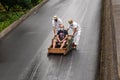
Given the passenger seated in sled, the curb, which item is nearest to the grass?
the curb

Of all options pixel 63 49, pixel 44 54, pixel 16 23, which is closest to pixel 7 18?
pixel 16 23

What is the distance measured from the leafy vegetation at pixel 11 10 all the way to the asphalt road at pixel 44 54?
1317mm

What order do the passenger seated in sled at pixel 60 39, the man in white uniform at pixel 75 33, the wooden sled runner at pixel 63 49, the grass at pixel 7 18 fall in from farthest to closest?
the grass at pixel 7 18
the man in white uniform at pixel 75 33
the passenger seated in sled at pixel 60 39
the wooden sled runner at pixel 63 49

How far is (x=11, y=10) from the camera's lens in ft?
117

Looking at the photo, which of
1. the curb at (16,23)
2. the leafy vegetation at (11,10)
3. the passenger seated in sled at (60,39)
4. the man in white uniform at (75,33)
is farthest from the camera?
the leafy vegetation at (11,10)

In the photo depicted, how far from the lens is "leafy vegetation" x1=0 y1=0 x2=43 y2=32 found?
98.0ft

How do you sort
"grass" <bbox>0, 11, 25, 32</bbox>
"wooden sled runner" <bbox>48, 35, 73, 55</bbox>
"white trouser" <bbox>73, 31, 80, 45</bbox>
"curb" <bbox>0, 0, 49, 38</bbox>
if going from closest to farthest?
1. "wooden sled runner" <bbox>48, 35, 73, 55</bbox>
2. "white trouser" <bbox>73, 31, 80, 45</bbox>
3. "curb" <bbox>0, 0, 49, 38</bbox>
4. "grass" <bbox>0, 11, 25, 32</bbox>

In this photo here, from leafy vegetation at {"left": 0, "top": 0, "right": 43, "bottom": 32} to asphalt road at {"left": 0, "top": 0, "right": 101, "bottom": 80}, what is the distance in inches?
51.8

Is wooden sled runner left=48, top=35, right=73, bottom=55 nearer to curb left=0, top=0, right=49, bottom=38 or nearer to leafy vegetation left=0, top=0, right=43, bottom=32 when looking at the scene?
curb left=0, top=0, right=49, bottom=38

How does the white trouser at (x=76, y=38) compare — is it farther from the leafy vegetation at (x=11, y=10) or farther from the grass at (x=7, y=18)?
the leafy vegetation at (x=11, y=10)

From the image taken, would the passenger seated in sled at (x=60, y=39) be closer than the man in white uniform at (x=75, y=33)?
Yes

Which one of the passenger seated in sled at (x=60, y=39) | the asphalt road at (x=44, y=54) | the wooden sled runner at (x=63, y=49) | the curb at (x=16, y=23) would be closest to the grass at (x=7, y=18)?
the curb at (x=16, y=23)

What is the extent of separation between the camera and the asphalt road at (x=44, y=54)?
55.1ft

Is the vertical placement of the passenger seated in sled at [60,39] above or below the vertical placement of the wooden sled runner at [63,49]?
above
